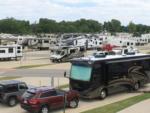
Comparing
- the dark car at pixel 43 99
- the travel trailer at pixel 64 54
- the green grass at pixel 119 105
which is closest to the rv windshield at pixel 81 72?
the green grass at pixel 119 105

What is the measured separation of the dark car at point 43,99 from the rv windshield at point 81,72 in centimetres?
271

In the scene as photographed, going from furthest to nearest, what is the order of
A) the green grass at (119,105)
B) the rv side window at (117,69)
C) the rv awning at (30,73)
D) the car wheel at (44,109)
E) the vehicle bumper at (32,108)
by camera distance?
1. the rv awning at (30,73)
2. the rv side window at (117,69)
3. the green grass at (119,105)
4. the car wheel at (44,109)
5. the vehicle bumper at (32,108)

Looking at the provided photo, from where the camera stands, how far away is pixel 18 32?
168m

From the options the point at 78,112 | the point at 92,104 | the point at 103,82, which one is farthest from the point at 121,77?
the point at 78,112

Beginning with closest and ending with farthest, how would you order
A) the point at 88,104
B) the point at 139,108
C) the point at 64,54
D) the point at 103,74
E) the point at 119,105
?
the point at 139,108
the point at 119,105
the point at 88,104
the point at 103,74
the point at 64,54

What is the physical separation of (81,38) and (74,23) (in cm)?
10949

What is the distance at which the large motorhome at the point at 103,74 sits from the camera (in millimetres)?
26250

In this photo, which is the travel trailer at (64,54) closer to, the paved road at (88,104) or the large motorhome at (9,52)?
the large motorhome at (9,52)

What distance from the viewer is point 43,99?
73.8 ft

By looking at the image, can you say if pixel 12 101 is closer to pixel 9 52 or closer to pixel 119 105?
pixel 119 105

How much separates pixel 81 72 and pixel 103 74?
4.82 feet

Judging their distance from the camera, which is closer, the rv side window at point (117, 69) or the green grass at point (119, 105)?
the green grass at point (119, 105)

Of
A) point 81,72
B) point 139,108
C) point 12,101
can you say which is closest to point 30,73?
point 81,72

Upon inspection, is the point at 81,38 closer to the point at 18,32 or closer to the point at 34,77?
the point at 34,77
